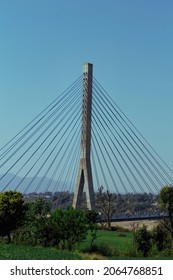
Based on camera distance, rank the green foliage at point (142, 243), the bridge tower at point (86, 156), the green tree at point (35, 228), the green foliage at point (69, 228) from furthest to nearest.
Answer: the bridge tower at point (86, 156)
the green tree at point (35, 228)
the green foliage at point (69, 228)
the green foliage at point (142, 243)

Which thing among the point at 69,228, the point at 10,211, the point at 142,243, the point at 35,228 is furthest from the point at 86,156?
the point at 142,243

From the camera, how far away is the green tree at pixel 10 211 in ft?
76.9

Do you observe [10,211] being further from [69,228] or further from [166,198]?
[166,198]

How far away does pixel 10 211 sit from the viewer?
23469 millimetres

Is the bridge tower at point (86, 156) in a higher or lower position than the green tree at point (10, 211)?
higher

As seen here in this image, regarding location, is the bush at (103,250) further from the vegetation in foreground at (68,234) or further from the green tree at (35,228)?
the green tree at (35,228)

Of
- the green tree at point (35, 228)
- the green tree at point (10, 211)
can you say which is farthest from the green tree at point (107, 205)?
the green tree at point (10, 211)

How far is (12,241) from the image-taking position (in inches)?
950

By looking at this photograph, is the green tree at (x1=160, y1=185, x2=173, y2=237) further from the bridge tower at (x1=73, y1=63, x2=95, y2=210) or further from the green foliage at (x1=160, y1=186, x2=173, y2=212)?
the bridge tower at (x1=73, y1=63, x2=95, y2=210)

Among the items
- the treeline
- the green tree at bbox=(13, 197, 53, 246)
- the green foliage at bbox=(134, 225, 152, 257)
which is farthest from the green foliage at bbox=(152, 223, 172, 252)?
the green tree at bbox=(13, 197, 53, 246)

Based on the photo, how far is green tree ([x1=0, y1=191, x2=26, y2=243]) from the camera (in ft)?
76.9
